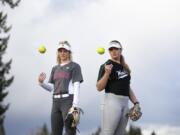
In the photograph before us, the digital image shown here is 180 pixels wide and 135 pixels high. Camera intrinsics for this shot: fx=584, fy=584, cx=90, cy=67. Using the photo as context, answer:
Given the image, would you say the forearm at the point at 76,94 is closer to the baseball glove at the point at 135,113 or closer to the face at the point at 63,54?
the face at the point at 63,54

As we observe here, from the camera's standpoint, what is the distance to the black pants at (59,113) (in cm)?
806

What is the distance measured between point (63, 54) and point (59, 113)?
0.84 m

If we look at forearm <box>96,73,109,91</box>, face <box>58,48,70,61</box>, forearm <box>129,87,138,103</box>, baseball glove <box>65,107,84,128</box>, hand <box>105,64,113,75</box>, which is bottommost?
baseball glove <box>65,107,84,128</box>

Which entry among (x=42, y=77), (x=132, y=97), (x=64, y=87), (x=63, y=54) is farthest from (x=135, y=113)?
(x=42, y=77)

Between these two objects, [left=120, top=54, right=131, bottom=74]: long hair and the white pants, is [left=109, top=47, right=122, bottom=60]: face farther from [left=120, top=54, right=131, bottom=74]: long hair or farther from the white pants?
the white pants

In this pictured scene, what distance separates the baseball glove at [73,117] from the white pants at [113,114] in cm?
38

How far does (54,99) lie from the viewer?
8.21 meters

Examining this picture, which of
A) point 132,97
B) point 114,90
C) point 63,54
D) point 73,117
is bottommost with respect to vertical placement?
point 73,117

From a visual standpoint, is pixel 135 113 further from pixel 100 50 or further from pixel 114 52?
pixel 100 50

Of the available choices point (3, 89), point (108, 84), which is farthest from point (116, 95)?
point (3, 89)

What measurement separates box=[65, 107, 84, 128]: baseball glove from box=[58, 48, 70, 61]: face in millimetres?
782

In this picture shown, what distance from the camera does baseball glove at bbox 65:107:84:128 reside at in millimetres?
7859

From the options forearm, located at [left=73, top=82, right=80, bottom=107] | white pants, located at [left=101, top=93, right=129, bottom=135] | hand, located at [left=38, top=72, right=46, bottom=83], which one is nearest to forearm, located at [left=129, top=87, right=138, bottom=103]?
white pants, located at [left=101, top=93, right=129, bottom=135]

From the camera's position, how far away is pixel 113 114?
7.64 m
